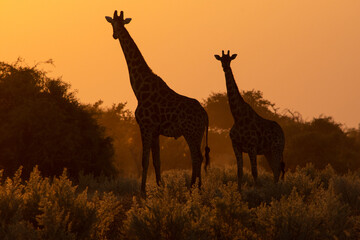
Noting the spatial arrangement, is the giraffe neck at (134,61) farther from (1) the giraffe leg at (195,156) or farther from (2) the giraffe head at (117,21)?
(1) the giraffe leg at (195,156)

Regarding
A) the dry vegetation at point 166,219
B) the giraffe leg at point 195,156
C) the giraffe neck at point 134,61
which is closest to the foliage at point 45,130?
the giraffe neck at point 134,61

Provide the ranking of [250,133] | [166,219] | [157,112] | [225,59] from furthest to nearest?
[225,59]
[250,133]
[157,112]
[166,219]

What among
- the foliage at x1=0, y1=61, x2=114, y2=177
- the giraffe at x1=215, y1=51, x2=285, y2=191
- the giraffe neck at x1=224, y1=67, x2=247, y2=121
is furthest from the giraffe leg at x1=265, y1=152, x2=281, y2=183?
the foliage at x1=0, y1=61, x2=114, y2=177

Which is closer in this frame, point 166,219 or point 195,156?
point 166,219

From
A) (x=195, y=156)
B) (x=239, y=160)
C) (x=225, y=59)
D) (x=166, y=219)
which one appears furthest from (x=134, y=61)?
(x=166, y=219)

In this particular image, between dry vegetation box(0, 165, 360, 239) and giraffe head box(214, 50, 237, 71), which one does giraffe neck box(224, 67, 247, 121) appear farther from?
dry vegetation box(0, 165, 360, 239)

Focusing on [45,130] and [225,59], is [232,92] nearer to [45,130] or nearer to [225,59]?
[225,59]

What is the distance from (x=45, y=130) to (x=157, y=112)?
604cm

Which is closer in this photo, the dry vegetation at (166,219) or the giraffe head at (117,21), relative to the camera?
the dry vegetation at (166,219)

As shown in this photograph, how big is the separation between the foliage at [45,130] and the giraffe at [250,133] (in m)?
6.45

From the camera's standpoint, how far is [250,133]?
14.1 metres

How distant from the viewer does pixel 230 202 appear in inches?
361

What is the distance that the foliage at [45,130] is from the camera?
18.8 metres

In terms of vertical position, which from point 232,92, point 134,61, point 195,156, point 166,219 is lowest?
point 166,219
